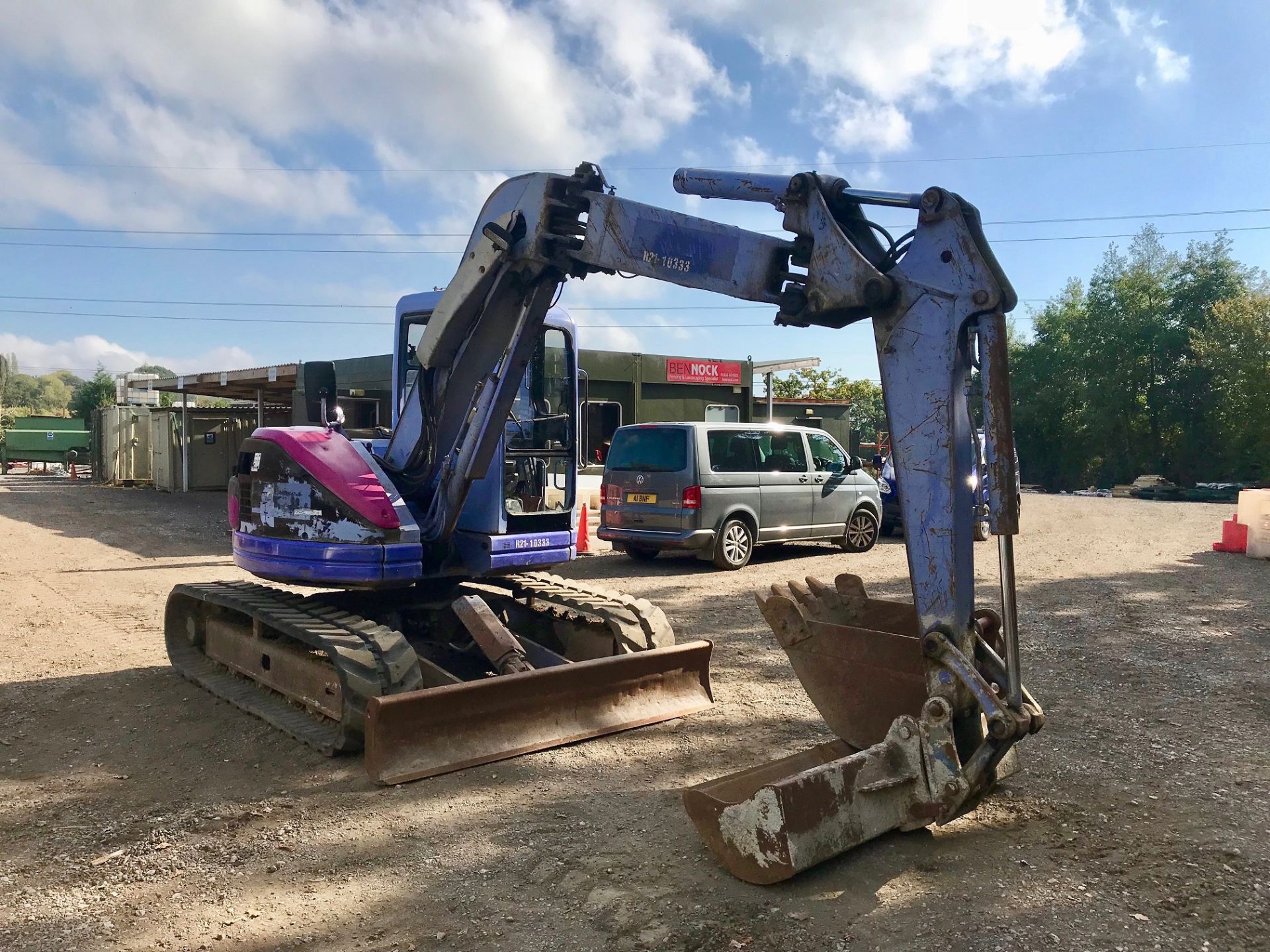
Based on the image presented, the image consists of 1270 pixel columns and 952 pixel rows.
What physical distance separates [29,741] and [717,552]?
330 inches

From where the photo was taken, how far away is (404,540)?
571 centimetres

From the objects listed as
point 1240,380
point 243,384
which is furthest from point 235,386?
point 1240,380

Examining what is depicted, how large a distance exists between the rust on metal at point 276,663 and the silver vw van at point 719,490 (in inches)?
A: 231

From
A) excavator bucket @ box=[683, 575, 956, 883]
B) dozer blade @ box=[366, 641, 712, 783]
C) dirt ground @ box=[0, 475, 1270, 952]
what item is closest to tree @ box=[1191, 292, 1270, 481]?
dirt ground @ box=[0, 475, 1270, 952]

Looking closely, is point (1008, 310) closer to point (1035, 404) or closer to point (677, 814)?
point (677, 814)

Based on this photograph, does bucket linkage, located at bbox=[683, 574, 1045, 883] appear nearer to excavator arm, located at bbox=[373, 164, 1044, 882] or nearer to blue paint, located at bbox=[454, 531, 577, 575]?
excavator arm, located at bbox=[373, 164, 1044, 882]

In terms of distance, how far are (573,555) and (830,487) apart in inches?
327

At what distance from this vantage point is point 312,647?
5.50 metres

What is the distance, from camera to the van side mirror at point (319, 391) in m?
6.04

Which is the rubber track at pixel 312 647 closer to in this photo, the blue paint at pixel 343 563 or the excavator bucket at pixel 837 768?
the blue paint at pixel 343 563

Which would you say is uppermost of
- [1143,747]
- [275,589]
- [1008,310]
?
[1008,310]

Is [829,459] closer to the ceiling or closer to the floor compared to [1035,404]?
closer to the floor

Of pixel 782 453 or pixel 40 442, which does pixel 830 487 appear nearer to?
pixel 782 453

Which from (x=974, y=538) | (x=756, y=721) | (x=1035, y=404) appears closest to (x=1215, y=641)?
(x=756, y=721)
